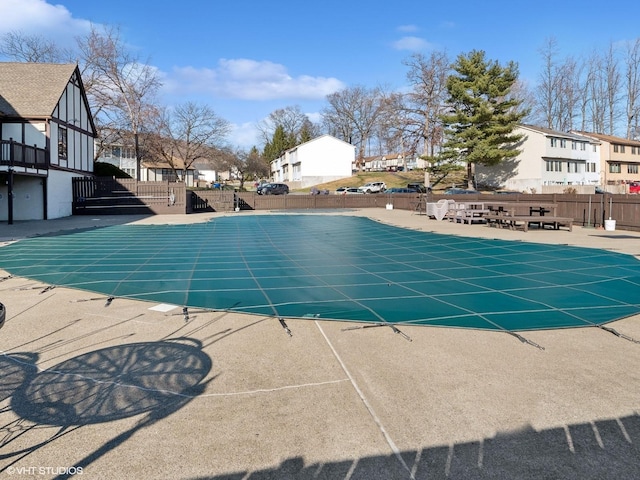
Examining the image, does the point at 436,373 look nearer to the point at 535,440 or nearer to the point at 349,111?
the point at 535,440

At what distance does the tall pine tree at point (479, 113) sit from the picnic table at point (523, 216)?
73.4 ft

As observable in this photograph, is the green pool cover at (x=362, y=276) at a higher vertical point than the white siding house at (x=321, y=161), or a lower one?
lower

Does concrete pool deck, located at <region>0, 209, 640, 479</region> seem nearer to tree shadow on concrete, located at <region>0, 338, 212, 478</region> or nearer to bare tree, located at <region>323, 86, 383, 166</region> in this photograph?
tree shadow on concrete, located at <region>0, 338, 212, 478</region>

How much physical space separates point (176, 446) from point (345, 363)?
6.10 ft

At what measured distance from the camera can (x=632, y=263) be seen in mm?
9727

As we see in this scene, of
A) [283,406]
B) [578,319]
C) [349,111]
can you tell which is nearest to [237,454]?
[283,406]

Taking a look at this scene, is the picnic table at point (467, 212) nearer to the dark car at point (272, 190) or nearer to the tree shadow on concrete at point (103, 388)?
the tree shadow on concrete at point (103, 388)

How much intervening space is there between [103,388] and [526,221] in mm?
15989

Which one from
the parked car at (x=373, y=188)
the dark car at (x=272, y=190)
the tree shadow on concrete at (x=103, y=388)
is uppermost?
the parked car at (x=373, y=188)

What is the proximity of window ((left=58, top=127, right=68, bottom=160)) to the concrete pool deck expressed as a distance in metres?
22.4

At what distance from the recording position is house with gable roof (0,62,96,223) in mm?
21469

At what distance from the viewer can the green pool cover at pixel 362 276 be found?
6.17m

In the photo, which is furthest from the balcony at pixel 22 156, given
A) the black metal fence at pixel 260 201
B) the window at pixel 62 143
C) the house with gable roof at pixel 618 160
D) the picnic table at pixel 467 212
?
the house with gable roof at pixel 618 160

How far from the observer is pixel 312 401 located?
11.7ft
